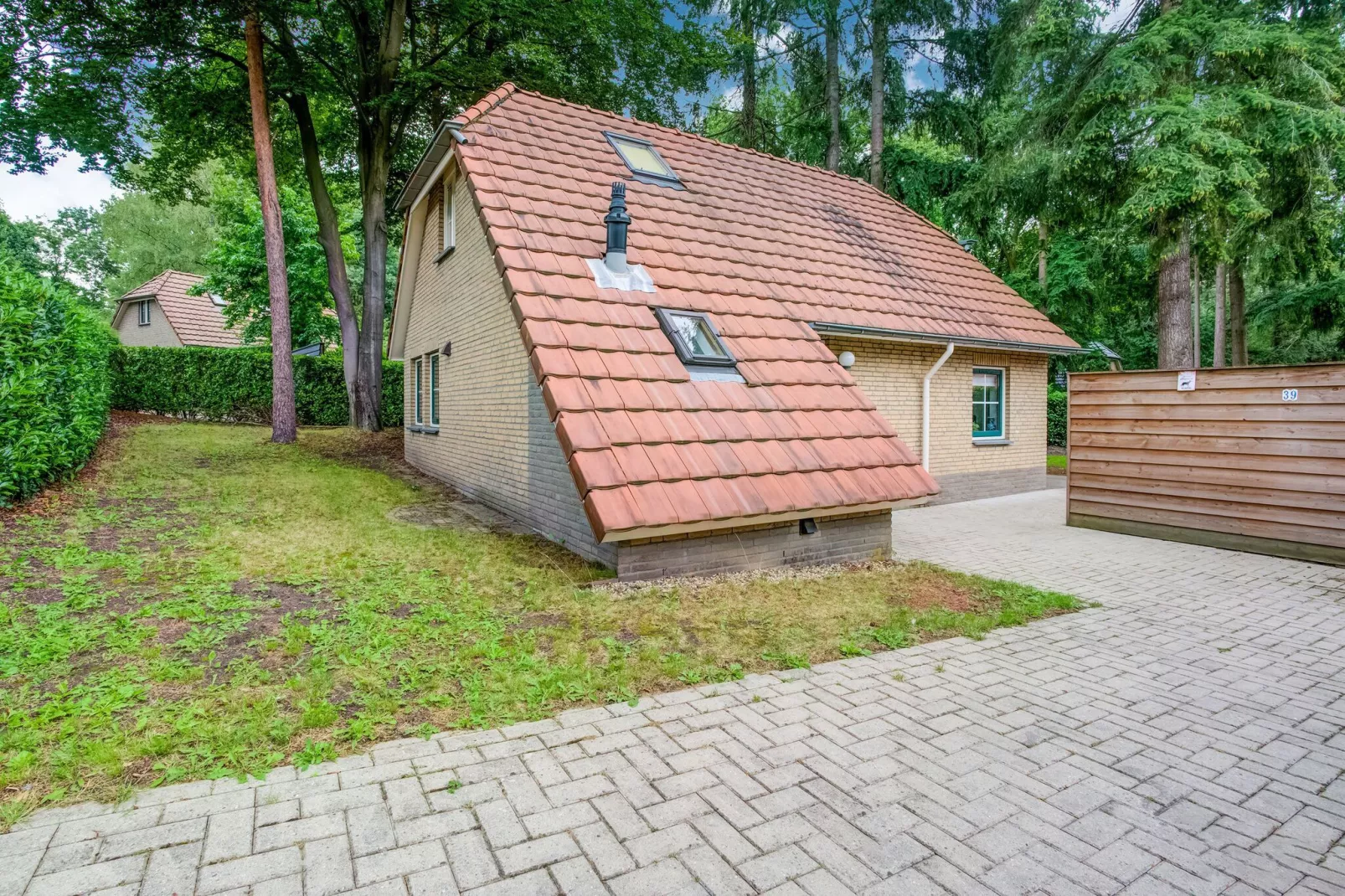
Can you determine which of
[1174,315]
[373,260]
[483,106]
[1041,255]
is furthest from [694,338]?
[1041,255]

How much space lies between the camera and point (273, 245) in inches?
523

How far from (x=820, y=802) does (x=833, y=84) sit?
18879 millimetres

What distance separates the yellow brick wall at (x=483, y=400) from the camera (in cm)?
687

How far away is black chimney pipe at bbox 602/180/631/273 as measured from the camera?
6742 mm

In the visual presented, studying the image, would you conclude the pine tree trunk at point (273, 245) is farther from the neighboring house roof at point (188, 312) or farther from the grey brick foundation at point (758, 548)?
the neighboring house roof at point (188, 312)

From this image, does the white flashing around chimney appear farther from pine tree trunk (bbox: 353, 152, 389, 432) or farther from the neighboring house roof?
the neighboring house roof

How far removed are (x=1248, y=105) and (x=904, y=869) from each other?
12652mm

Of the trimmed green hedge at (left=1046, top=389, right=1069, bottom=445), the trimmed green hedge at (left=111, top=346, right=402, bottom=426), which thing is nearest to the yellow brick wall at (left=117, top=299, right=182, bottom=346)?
the trimmed green hedge at (left=111, top=346, right=402, bottom=426)

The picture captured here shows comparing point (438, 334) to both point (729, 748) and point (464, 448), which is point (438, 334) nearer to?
point (464, 448)

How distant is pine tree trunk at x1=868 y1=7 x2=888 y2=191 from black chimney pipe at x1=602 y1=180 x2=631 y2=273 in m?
12.8

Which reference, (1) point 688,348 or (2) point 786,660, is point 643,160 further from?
(2) point 786,660

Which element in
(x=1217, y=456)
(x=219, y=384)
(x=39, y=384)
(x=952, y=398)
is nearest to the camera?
(x=39, y=384)

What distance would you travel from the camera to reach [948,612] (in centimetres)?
509

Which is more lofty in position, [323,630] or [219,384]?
[219,384]
